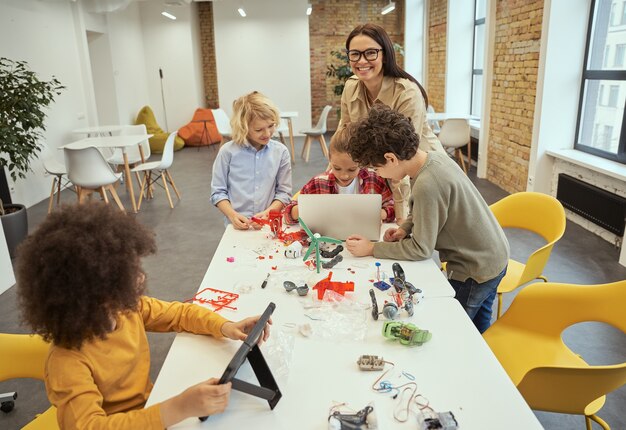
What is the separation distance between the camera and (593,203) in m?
4.23

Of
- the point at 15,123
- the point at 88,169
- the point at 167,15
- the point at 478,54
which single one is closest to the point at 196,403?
the point at 15,123

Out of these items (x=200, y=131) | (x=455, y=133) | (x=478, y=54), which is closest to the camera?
(x=455, y=133)

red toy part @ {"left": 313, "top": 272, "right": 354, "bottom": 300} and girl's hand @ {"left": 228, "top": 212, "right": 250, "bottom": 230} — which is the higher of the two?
girl's hand @ {"left": 228, "top": 212, "right": 250, "bottom": 230}

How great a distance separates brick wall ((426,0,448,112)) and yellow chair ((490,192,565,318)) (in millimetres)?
6498

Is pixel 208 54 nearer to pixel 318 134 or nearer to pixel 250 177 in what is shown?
pixel 318 134

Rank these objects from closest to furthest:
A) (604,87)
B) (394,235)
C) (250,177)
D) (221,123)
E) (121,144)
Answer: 1. (394,235)
2. (250,177)
3. (604,87)
4. (121,144)
5. (221,123)

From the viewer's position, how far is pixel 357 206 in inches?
80.4

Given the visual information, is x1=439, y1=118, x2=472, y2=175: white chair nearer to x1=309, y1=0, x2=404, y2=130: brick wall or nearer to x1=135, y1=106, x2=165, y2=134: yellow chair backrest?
x1=309, y1=0, x2=404, y2=130: brick wall

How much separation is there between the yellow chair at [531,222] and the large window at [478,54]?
5.58 metres

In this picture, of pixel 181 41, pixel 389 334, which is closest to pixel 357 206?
pixel 389 334

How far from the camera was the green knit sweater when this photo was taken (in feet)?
5.62

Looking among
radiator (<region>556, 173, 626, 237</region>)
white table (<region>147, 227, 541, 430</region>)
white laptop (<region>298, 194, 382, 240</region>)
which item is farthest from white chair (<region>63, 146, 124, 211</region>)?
radiator (<region>556, 173, 626, 237</region>)

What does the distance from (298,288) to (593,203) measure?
11.8 ft

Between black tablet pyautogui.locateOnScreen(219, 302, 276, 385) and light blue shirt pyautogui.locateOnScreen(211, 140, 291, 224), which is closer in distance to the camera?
black tablet pyautogui.locateOnScreen(219, 302, 276, 385)
